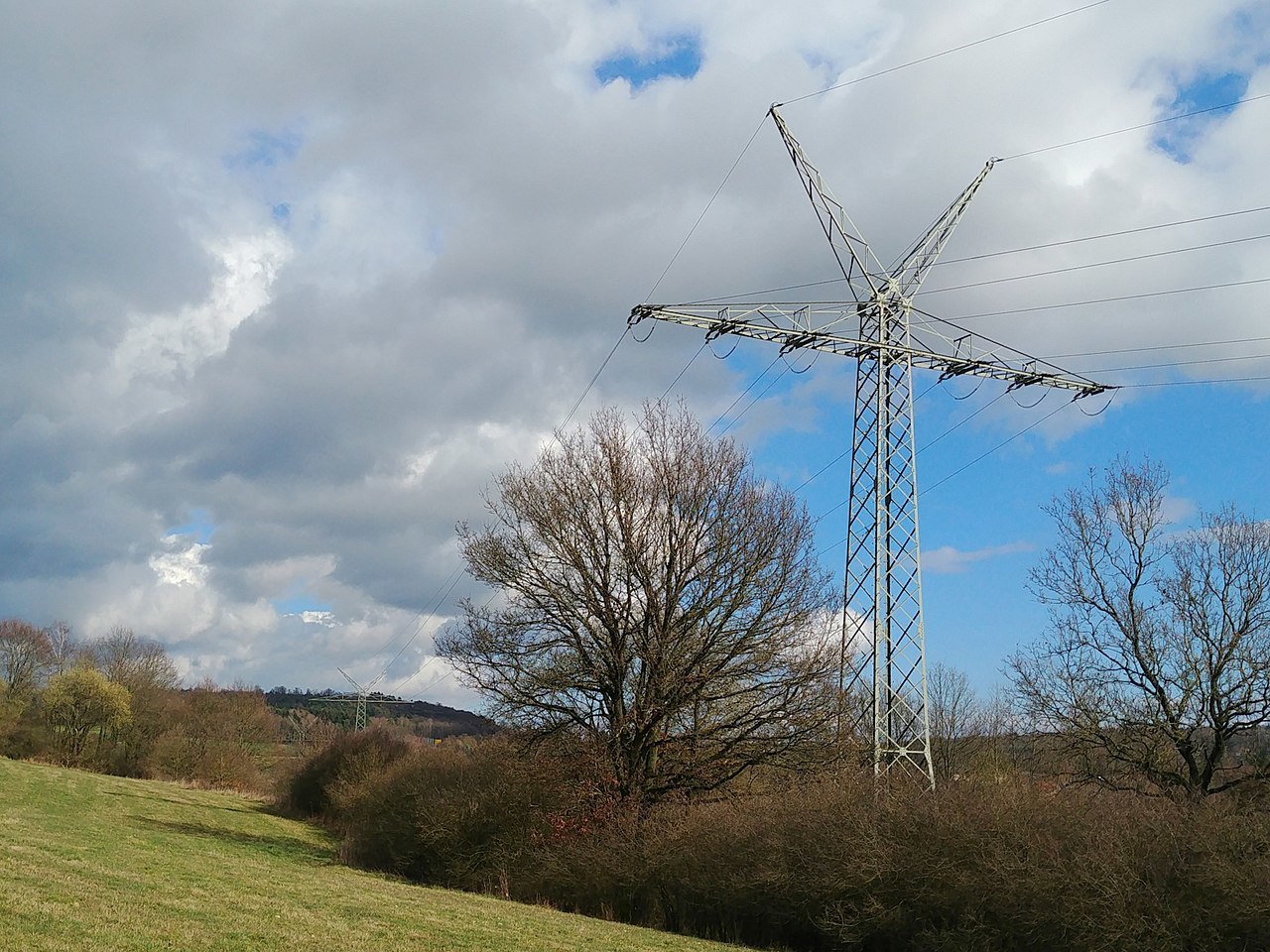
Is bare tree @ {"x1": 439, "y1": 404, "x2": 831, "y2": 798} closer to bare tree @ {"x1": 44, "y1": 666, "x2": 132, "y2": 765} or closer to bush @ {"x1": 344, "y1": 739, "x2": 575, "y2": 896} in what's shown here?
bush @ {"x1": 344, "y1": 739, "x2": 575, "y2": 896}

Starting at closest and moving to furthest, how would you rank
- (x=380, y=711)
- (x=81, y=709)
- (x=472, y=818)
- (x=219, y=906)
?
(x=219, y=906)
(x=472, y=818)
(x=81, y=709)
(x=380, y=711)

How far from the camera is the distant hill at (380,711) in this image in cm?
6881

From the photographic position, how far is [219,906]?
573 inches

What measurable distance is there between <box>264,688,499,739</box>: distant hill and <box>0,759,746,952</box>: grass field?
20324mm

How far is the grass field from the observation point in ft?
38.0

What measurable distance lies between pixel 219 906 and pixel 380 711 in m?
82.8

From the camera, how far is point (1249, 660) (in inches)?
952

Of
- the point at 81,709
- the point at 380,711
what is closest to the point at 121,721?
the point at 81,709

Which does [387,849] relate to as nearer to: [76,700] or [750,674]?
[750,674]

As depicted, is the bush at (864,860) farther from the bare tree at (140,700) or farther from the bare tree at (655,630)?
the bare tree at (140,700)

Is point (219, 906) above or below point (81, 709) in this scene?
below

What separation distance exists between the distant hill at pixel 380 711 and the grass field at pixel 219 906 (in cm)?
2032

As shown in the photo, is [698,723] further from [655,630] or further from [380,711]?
[380,711]

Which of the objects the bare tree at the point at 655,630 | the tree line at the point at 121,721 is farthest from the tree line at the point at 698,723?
the tree line at the point at 121,721
